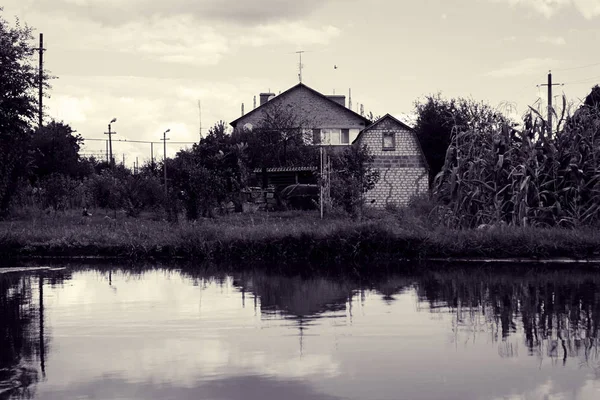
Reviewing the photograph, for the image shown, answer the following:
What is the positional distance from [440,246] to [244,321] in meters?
10.3

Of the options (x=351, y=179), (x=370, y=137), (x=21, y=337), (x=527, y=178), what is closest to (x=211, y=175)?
(x=351, y=179)

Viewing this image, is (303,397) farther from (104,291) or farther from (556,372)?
(104,291)

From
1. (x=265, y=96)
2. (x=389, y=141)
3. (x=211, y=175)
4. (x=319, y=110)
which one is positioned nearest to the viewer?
(x=211, y=175)

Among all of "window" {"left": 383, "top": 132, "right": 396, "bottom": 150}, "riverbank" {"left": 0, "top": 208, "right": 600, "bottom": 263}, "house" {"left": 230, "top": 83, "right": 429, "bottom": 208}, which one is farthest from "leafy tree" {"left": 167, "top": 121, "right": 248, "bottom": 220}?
"window" {"left": 383, "top": 132, "right": 396, "bottom": 150}

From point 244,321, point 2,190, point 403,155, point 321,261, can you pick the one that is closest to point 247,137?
point 403,155

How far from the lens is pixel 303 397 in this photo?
7.61 m

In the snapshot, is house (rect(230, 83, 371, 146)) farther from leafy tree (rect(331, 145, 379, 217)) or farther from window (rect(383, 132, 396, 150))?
leafy tree (rect(331, 145, 379, 217))

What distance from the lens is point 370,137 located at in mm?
54375

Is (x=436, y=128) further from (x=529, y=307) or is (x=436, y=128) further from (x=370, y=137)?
(x=529, y=307)

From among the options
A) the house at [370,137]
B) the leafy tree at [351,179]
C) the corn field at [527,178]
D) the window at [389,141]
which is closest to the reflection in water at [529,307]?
the corn field at [527,178]

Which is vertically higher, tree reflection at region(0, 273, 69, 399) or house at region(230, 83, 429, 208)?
house at region(230, 83, 429, 208)

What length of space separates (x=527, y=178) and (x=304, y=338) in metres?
14.5

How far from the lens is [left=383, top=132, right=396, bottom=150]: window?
54084mm

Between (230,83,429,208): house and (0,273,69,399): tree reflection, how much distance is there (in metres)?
24.2
